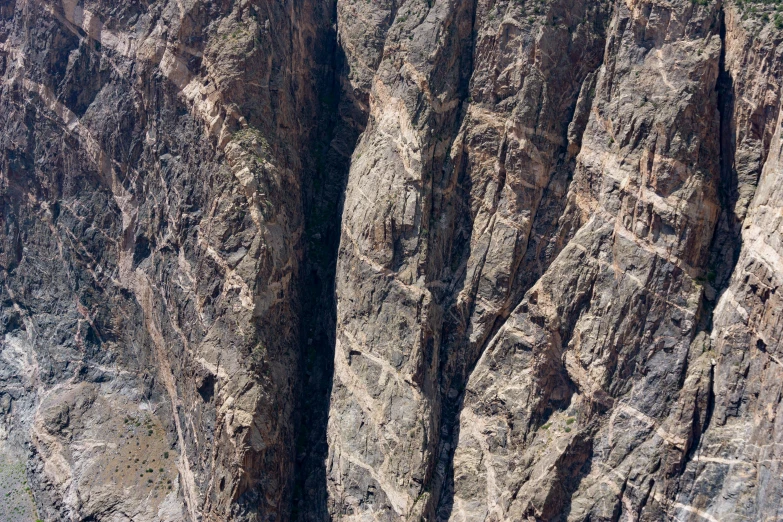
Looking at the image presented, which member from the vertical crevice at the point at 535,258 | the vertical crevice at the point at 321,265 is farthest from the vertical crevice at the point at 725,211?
the vertical crevice at the point at 321,265

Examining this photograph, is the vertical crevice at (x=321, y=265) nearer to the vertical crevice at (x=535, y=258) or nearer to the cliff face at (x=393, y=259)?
the cliff face at (x=393, y=259)

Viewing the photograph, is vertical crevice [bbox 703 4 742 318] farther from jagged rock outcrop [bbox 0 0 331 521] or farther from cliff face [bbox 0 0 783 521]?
jagged rock outcrop [bbox 0 0 331 521]

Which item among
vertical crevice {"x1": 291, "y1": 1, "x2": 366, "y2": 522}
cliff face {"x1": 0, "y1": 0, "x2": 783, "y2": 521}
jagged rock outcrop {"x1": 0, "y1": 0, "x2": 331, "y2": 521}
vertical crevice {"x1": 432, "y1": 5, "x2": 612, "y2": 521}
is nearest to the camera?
cliff face {"x1": 0, "y1": 0, "x2": 783, "y2": 521}

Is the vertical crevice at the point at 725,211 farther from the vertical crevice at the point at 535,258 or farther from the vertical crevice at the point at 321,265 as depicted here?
the vertical crevice at the point at 321,265

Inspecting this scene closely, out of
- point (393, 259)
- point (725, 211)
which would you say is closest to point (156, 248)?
point (393, 259)

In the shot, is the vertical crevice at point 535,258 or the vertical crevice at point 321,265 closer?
the vertical crevice at point 535,258

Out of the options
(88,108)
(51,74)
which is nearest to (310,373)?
(88,108)

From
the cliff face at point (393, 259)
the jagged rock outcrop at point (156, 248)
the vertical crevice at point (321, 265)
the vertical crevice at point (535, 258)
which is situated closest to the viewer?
the cliff face at point (393, 259)

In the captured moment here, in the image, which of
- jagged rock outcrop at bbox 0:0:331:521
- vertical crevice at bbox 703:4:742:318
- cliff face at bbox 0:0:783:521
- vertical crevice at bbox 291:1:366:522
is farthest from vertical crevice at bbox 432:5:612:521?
jagged rock outcrop at bbox 0:0:331:521

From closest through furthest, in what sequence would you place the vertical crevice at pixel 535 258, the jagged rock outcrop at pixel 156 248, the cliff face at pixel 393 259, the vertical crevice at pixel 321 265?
1. the cliff face at pixel 393 259
2. the vertical crevice at pixel 535 258
3. the jagged rock outcrop at pixel 156 248
4. the vertical crevice at pixel 321 265
